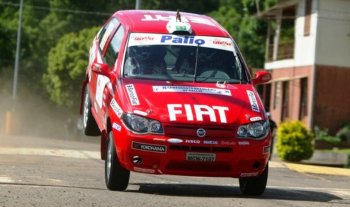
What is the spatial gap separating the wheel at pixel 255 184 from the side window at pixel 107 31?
10.7 feet

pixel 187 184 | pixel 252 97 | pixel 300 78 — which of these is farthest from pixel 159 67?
pixel 300 78

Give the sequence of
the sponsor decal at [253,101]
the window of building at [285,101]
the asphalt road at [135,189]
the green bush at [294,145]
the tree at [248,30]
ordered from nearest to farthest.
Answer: the asphalt road at [135,189] → the sponsor decal at [253,101] → the green bush at [294,145] → the window of building at [285,101] → the tree at [248,30]

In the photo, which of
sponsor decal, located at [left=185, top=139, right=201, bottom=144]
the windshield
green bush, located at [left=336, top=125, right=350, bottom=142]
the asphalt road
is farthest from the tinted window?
green bush, located at [left=336, top=125, right=350, bottom=142]

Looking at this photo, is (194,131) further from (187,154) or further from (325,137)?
(325,137)

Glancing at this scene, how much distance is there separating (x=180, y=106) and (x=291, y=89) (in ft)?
113

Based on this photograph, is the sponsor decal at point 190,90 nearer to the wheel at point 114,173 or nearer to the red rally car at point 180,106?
the red rally car at point 180,106

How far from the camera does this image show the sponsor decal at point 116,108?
11.5 m

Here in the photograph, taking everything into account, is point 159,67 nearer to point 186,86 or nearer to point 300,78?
point 186,86

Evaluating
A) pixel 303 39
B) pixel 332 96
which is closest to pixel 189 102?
pixel 332 96

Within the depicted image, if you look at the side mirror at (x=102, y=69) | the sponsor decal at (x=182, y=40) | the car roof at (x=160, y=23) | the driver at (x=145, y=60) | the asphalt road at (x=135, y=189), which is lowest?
the asphalt road at (x=135, y=189)

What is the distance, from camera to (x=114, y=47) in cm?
1353

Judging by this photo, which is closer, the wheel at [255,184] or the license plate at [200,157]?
the license plate at [200,157]

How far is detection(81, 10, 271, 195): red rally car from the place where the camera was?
37.1 ft

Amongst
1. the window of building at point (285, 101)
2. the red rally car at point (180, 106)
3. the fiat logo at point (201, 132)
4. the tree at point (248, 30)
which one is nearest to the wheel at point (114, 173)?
the red rally car at point (180, 106)
